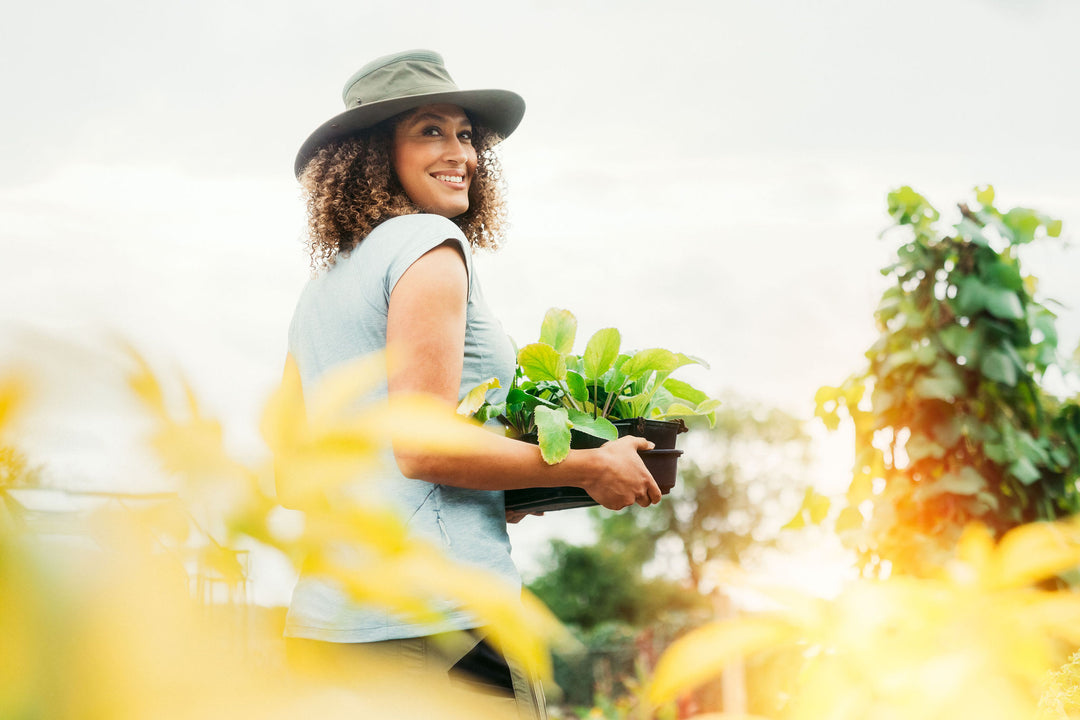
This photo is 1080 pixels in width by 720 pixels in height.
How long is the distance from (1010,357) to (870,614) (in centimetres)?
261

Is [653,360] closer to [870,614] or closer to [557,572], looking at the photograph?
[870,614]

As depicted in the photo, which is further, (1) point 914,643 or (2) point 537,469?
(2) point 537,469

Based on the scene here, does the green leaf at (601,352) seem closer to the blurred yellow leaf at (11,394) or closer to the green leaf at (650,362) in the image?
the green leaf at (650,362)

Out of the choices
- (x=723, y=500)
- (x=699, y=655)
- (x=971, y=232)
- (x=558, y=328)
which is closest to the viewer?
Answer: (x=699, y=655)

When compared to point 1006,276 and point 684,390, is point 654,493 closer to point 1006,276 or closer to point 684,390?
point 684,390

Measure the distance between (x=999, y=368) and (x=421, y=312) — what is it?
87.5 inches

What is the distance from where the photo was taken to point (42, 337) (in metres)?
0.19

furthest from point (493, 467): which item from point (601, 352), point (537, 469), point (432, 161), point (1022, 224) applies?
point (1022, 224)

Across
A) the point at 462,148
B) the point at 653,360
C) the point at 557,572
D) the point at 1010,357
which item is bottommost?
the point at 557,572

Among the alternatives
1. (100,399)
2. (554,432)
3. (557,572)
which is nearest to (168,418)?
(100,399)

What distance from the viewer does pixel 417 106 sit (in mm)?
1389

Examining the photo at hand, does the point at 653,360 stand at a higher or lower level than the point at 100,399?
higher

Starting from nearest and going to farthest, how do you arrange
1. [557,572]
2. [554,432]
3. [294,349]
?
[554,432] → [294,349] → [557,572]

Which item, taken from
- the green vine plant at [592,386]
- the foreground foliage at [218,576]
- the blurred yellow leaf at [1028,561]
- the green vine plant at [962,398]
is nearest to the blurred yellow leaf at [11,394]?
the foreground foliage at [218,576]
